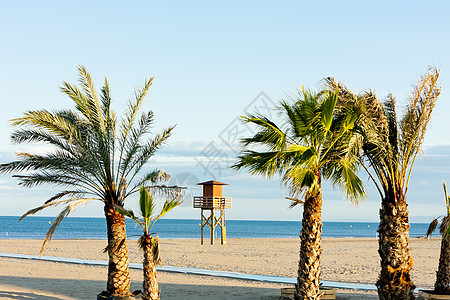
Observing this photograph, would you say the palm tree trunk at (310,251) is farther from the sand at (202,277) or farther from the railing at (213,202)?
the railing at (213,202)

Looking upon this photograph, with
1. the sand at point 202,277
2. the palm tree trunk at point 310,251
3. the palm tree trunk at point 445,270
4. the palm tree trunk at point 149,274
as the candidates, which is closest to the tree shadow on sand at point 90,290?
the sand at point 202,277

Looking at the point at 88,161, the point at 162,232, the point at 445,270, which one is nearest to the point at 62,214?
the point at 88,161

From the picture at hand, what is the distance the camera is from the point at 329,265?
23.7m

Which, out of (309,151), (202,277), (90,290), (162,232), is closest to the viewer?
(309,151)

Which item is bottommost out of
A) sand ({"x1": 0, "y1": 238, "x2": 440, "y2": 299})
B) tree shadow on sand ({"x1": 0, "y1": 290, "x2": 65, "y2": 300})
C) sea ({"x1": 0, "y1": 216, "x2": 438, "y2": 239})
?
sea ({"x1": 0, "y1": 216, "x2": 438, "y2": 239})

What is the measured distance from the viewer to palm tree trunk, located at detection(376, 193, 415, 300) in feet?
36.3

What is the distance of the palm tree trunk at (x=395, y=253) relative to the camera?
1106cm

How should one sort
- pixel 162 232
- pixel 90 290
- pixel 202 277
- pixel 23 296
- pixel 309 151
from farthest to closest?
1. pixel 162 232
2. pixel 202 277
3. pixel 90 290
4. pixel 23 296
5. pixel 309 151

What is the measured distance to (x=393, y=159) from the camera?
11477mm

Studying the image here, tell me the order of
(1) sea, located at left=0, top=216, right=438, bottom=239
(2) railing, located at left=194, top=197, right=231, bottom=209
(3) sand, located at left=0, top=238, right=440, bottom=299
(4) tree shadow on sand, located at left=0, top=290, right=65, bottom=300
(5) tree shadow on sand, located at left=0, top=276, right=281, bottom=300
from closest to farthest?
(4) tree shadow on sand, located at left=0, top=290, right=65, bottom=300 < (5) tree shadow on sand, located at left=0, top=276, right=281, bottom=300 < (3) sand, located at left=0, top=238, right=440, bottom=299 < (2) railing, located at left=194, top=197, right=231, bottom=209 < (1) sea, located at left=0, top=216, right=438, bottom=239

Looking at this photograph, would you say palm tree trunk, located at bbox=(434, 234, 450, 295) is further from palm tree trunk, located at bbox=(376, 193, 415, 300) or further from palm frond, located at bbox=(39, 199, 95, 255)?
palm frond, located at bbox=(39, 199, 95, 255)

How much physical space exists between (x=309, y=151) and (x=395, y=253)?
319cm

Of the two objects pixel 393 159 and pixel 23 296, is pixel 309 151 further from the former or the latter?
pixel 23 296

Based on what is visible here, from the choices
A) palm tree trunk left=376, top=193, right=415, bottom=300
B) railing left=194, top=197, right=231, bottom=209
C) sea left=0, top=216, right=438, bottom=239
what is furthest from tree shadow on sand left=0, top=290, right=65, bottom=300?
sea left=0, top=216, right=438, bottom=239
